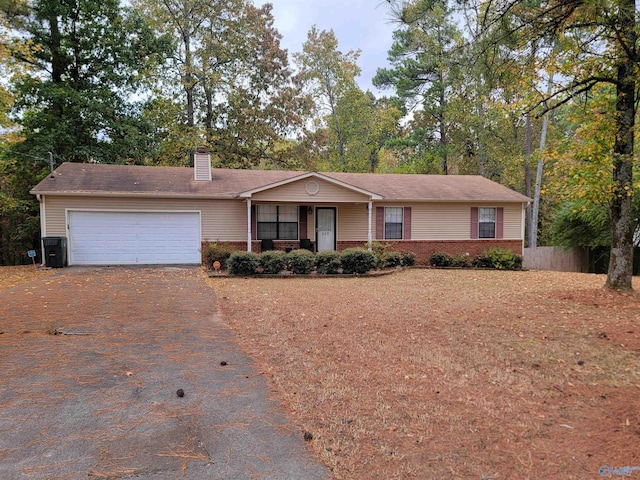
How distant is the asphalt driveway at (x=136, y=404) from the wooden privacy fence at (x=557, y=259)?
55.7 ft

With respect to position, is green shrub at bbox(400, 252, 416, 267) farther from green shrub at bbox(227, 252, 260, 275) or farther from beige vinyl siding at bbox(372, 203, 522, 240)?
green shrub at bbox(227, 252, 260, 275)

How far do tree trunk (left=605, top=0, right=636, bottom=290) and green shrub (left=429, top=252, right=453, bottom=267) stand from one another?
7389 millimetres

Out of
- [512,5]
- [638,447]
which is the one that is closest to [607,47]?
[512,5]

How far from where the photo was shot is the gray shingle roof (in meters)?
13.8

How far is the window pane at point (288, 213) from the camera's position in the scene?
617 inches

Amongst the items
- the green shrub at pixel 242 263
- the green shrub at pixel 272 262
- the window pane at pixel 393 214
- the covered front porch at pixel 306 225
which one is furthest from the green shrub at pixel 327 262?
the window pane at pixel 393 214

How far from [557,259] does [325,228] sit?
11276mm

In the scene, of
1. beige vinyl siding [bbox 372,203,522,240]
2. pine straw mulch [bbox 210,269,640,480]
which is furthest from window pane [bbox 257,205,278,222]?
pine straw mulch [bbox 210,269,640,480]

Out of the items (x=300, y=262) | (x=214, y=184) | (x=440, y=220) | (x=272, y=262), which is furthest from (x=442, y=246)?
(x=214, y=184)

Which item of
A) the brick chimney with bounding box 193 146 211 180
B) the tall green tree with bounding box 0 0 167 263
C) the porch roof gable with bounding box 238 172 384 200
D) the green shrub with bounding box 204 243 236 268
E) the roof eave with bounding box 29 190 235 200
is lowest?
the green shrub with bounding box 204 243 236 268

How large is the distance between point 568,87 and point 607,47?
3.19ft

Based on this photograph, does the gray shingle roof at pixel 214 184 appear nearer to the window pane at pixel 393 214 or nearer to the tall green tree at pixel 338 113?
the window pane at pixel 393 214

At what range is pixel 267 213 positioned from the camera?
1552cm

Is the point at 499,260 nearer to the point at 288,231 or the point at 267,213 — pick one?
the point at 288,231
